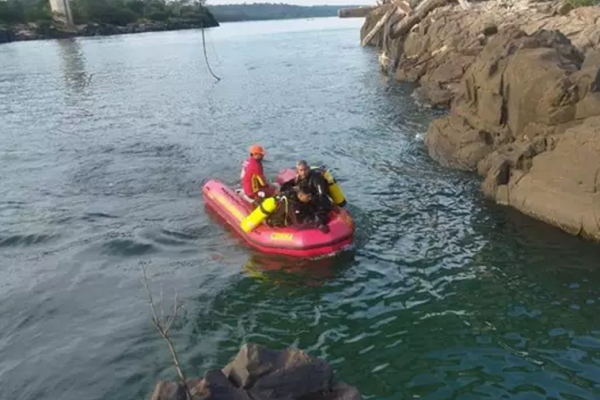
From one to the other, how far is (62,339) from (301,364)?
18.6ft

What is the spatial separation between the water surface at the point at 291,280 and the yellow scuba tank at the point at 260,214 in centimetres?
62

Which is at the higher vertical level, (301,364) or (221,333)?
(301,364)

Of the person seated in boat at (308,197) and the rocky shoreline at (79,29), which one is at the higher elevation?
the person seated in boat at (308,197)

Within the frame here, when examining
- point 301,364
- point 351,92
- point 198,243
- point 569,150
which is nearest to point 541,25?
point 351,92

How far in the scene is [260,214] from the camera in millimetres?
13320

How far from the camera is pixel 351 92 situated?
109 ft

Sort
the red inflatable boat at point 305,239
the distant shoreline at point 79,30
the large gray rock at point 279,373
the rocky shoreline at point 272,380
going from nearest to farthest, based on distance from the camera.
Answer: the rocky shoreline at point 272,380 < the large gray rock at point 279,373 < the red inflatable boat at point 305,239 < the distant shoreline at point 79,30

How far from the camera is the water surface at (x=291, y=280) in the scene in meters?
9.33

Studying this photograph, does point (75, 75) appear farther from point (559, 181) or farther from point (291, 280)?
point (559, 181)

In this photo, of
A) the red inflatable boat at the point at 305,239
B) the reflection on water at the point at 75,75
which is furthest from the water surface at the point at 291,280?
the reflection on water at the point at 75,75

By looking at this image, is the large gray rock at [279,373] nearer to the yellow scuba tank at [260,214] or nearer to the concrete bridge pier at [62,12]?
the yellow scuba tank at [260,214]

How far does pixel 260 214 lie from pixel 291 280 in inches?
72.5

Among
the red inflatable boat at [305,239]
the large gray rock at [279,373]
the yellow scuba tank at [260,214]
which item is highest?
the large gray rock at [279,373]

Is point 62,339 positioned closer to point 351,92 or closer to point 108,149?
point 108,149
